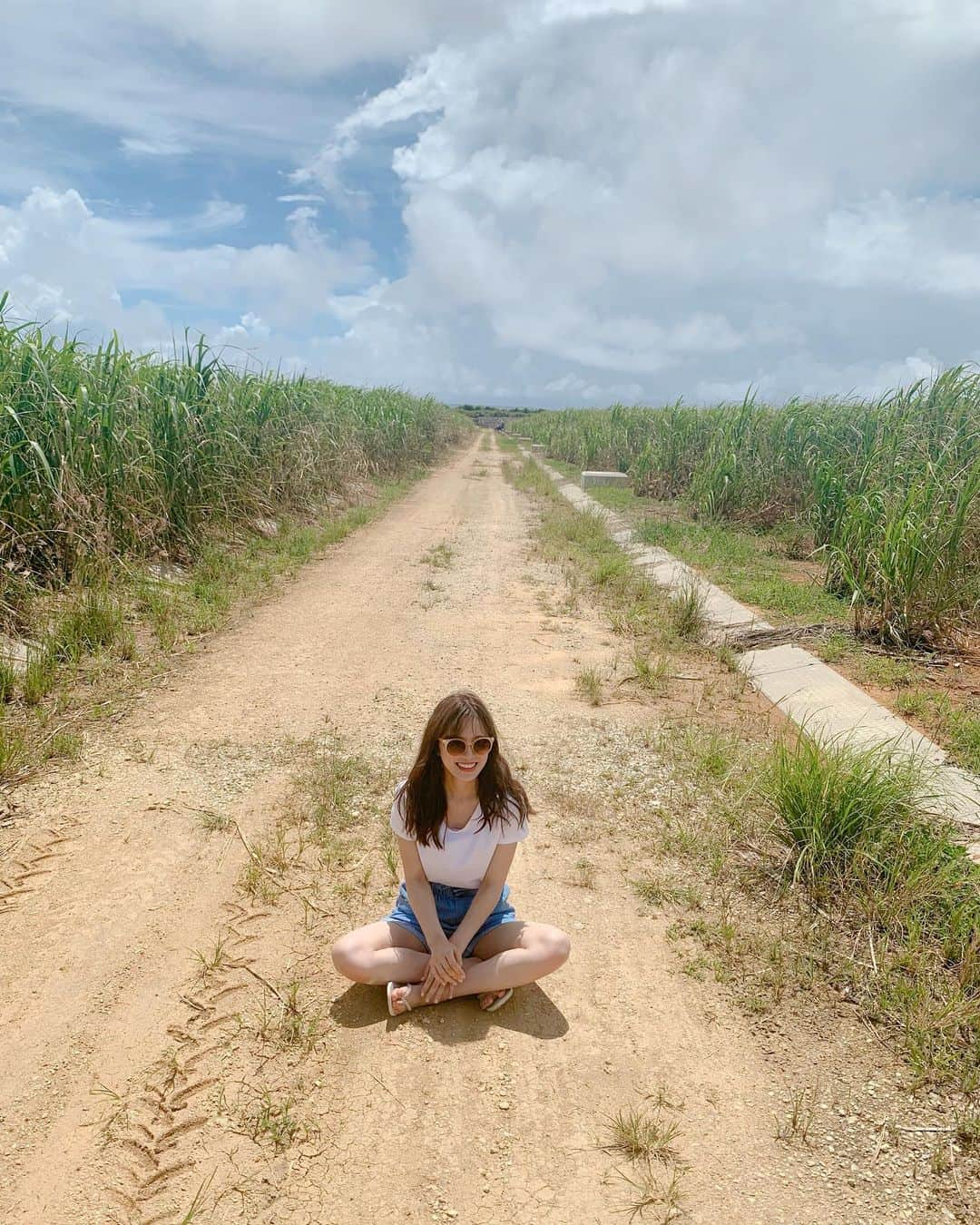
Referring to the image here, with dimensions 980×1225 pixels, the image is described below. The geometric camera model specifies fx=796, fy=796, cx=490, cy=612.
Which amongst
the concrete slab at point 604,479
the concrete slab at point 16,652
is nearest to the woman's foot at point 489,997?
the concrete slab at point 16,652

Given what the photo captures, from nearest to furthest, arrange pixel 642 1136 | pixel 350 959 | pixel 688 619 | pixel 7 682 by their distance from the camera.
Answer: pixel 642 1136 → pixel 350 959 → pixel 7 682 → pixel 688 619

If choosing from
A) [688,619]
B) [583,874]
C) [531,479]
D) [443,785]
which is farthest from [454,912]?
[531,479]

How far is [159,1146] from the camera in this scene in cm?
194

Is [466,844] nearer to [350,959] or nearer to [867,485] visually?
[350,959]

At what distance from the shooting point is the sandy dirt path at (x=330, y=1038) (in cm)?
189

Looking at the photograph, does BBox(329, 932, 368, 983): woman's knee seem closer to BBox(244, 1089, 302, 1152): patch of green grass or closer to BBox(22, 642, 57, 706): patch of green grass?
BBox(244, 1089, 302, 1152): patch of green grass

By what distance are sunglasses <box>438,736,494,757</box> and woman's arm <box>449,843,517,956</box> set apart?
0.33m

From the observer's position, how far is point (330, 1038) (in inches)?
92.7

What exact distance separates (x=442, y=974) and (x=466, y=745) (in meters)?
0.71

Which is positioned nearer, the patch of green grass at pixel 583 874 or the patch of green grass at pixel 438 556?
the patch of green grass at pixel 583 874

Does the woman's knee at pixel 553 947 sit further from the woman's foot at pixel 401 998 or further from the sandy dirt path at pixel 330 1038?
the woman's foot at pixel 401 998

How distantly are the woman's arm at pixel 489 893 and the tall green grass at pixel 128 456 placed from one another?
152 inches

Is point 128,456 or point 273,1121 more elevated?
point 128,456

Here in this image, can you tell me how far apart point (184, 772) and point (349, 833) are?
3.24ft
